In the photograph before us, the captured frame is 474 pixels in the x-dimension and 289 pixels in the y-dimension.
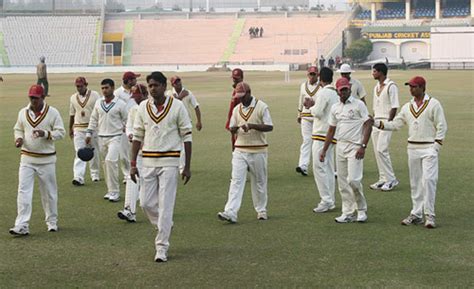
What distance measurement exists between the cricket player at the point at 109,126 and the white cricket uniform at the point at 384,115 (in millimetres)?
4198

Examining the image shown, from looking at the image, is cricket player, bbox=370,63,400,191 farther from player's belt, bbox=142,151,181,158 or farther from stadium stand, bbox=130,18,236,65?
stadium stand, bbox=130,18,236,65

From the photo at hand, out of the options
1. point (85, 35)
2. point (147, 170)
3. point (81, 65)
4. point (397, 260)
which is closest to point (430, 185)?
point (397, 260)

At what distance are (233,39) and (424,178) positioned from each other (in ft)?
267

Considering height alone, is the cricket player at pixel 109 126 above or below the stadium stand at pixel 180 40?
below

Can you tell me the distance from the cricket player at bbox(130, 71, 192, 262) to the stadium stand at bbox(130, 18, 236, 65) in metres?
77.2

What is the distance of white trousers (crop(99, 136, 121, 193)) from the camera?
42.2 ft

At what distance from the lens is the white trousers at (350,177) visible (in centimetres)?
1119

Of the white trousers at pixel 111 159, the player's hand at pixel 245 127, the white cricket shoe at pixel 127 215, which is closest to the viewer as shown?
the player's hand at pixel 245 127

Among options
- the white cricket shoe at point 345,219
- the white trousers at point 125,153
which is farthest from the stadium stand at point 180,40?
the white cricket shoe at point 345,219

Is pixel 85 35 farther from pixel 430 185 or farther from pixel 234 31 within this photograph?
pixel 430 185

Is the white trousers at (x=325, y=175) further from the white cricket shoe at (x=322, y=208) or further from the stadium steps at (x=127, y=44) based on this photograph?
the stadium steps at (x=127, y=44)

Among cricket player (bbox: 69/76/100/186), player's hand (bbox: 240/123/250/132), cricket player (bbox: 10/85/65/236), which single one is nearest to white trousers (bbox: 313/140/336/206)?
player's hand (bbox: 240/123/250/132)

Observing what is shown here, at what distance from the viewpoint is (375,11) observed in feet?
316

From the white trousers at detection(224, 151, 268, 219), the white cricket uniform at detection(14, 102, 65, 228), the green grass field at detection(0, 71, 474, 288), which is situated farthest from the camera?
the white trousers at detection(224, 151, 268, 219)
